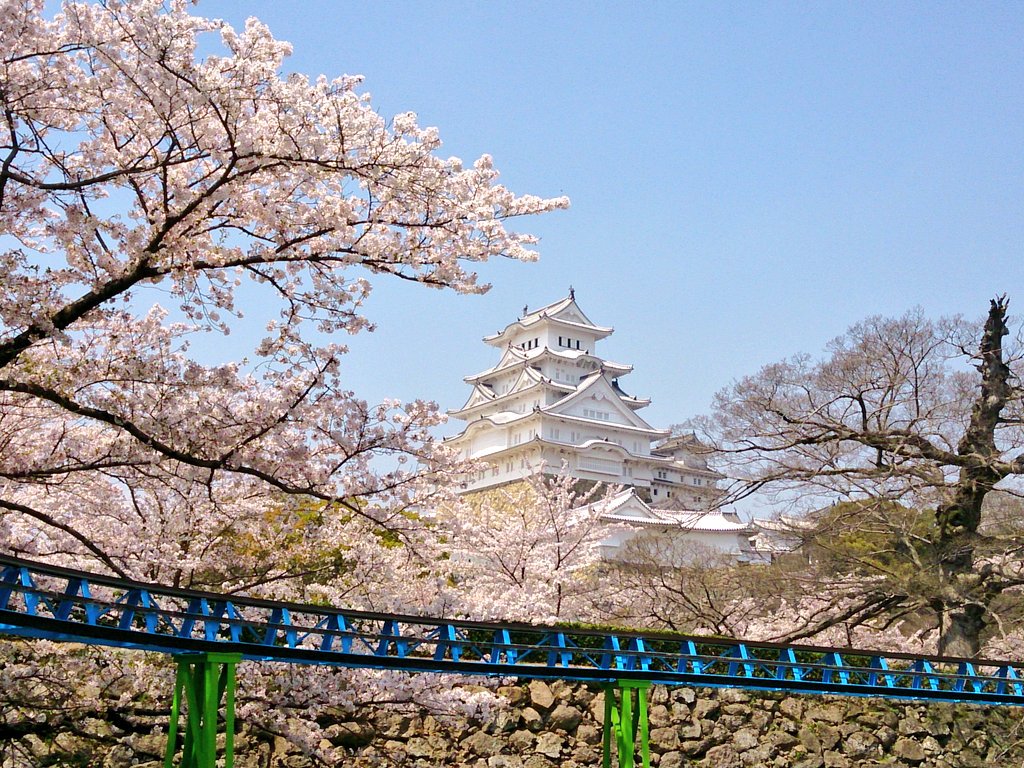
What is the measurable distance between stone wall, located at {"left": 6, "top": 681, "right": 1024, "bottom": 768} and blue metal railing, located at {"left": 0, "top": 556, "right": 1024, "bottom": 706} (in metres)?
1.22

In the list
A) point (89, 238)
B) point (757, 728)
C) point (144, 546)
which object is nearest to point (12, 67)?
point (89, 238)

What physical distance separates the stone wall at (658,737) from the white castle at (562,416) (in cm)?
2727

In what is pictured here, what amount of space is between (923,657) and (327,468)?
7459 millimetres

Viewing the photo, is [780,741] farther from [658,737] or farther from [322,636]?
[322,636]

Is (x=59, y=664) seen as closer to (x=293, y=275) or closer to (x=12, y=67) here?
(x=293, y=275)

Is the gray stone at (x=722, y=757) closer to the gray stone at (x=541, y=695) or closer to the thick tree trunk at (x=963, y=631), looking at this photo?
the gray stone at (x=541, y=695)

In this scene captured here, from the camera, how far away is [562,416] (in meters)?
44.3

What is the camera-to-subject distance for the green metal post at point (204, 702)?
6.61 m

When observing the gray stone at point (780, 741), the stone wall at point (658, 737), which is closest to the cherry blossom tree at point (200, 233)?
the stone wall at point (658, 737)

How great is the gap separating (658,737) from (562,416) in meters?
31.5

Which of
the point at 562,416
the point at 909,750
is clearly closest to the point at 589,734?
the point at 909,750

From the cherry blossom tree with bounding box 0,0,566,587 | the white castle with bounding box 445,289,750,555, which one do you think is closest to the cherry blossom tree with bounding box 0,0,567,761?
the cherry blossom tree with bounding box 0,0,566,587

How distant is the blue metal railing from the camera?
595 cm

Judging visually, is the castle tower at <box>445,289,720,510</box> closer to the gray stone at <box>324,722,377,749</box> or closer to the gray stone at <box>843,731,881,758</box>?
the gray stone at <box>843,731,881,758</box>
